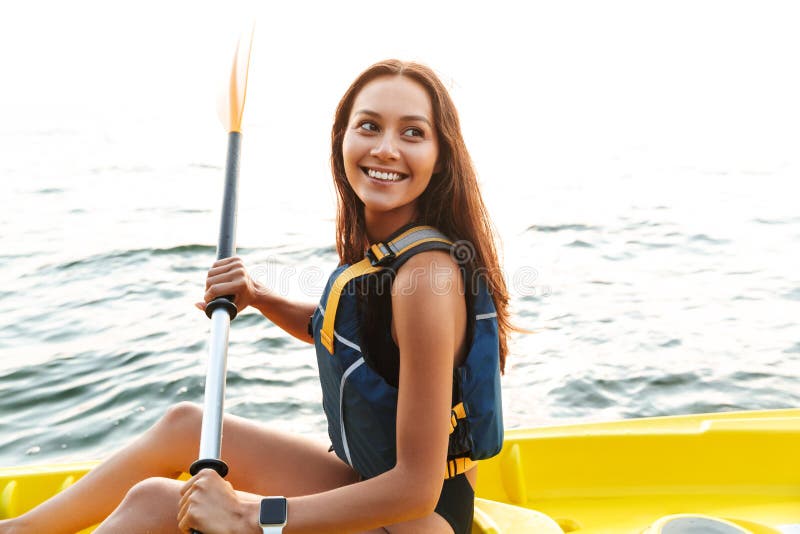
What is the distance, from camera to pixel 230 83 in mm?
2553

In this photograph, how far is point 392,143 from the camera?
63.4 inches

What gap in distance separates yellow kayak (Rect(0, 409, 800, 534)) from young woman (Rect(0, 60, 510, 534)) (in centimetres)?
60

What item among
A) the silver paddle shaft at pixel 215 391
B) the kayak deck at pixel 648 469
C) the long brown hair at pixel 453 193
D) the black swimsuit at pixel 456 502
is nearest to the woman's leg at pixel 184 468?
the silver paddle shaft at pixel 215 391

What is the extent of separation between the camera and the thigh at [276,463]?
1.77 meters

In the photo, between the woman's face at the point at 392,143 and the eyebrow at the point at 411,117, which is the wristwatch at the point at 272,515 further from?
the eyebrow at the point at 411,117

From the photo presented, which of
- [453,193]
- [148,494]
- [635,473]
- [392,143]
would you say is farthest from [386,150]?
[635,473]

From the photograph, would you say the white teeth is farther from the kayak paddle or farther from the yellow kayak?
the yellow kayak

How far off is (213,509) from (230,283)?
649mm

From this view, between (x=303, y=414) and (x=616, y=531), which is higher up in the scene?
(x=616, y=531)

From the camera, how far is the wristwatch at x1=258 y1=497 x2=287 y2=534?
4.62 ft

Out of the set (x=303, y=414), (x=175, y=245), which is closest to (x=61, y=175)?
(x=175, y=245)

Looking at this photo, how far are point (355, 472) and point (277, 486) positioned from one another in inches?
6.7

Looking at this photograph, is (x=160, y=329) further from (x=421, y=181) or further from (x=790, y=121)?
(x=790, y=121)

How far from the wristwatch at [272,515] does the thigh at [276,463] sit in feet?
1.10
